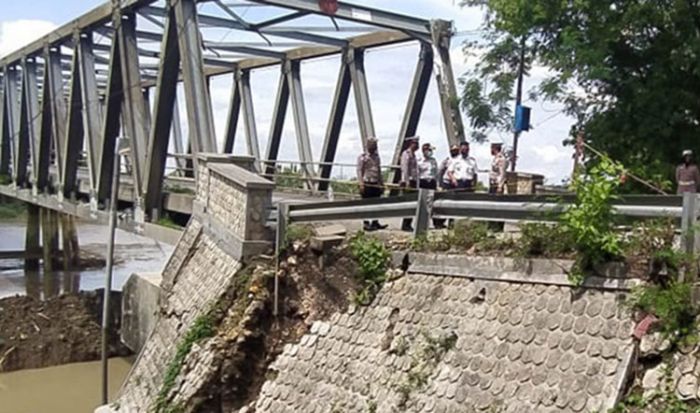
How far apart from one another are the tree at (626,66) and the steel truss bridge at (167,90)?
532 cm

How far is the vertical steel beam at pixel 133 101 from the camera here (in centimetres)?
1673

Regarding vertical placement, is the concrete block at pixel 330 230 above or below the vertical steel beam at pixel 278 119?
below

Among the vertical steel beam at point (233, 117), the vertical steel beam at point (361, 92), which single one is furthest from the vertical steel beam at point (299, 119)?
the vertical steel beam at point (233, 117)

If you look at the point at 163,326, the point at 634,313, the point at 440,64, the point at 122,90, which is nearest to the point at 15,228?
the point at 122,90

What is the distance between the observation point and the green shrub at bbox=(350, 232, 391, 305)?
7.79m

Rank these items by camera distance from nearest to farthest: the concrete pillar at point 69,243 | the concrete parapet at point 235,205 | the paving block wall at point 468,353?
the paving block wall at point 468,353
the concrete parapet at point 235,205
the concrete pillar at point 69,243

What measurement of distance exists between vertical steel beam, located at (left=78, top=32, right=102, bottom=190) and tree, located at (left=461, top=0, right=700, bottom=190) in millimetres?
12108

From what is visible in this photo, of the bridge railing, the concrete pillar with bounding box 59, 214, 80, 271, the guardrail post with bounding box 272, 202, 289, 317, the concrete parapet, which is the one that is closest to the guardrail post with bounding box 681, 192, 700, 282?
the bridge railing

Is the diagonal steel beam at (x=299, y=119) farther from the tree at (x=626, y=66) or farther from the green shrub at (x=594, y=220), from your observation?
the green shrub at (x=594, y=220)

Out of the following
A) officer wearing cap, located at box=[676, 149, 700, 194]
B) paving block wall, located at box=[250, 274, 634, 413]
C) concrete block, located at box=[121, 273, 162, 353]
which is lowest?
concrete block, located at box=[121, 273, 162, 353]

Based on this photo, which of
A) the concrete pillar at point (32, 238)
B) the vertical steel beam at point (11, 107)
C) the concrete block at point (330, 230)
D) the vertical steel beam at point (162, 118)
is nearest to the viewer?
the concrete block at point (330, 230)

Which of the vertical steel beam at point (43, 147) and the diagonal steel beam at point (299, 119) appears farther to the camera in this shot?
the vertical steel beam at point (43, 147)

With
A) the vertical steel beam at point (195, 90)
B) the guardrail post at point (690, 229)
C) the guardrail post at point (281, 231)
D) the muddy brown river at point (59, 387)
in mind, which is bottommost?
the muddy brown river at point (59, 387)

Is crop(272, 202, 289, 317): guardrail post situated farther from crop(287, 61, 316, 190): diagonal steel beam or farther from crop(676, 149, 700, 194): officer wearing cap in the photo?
crop(287, 61, 316, 190): diagonal steel beam
